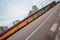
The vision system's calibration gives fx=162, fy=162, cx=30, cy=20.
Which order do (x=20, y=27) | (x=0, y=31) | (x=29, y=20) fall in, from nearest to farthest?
(x=0, y=31), (x=20, y=27), (x=29, y=20)

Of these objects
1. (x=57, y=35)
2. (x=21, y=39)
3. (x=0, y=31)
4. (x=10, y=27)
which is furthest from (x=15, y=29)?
(x=57, y=35)

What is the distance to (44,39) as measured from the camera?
13930mm

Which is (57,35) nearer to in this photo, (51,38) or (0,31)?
(51,38)

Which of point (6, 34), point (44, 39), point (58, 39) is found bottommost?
point (58, 39)

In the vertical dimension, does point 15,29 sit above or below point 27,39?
above

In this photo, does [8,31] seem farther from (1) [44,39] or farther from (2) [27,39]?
(1) [44,39]

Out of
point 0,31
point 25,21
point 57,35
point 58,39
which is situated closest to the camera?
point 58,39

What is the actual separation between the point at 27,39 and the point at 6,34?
130 inches

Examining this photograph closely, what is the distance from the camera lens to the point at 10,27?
1984cm

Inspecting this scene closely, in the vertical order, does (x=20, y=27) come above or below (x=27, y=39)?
above

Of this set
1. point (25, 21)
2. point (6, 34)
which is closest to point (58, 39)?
point (6, 34)

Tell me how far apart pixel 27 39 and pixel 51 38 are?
8.20 ft

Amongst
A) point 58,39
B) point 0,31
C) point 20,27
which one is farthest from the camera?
point 20,27

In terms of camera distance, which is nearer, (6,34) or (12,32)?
→ (6,34)
